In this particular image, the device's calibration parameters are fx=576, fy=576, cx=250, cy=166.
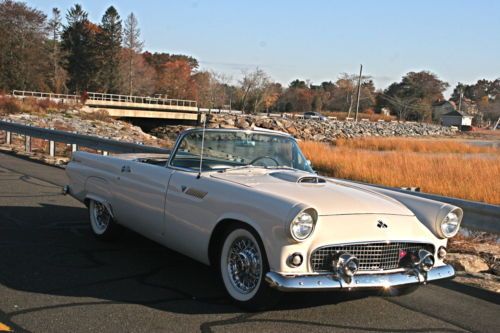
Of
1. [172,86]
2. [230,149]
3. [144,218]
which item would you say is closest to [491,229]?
[230,149]

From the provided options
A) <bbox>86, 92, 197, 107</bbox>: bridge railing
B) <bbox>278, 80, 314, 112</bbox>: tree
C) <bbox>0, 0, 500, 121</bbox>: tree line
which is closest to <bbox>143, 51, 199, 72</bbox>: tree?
<bbox>0, 0, 500, 121</bbox>: tree line

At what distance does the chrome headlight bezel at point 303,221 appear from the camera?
4.00m

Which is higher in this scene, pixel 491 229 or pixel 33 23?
pixel 33 23

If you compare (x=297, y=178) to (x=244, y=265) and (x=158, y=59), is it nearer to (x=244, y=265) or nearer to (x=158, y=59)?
(x=244, y=265)

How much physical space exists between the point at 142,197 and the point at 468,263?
3.51 m

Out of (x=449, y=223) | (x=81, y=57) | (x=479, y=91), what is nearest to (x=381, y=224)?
(x=449, y=223)

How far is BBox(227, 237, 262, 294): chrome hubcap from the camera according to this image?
14.2 feet

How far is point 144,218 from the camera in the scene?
5.57 m

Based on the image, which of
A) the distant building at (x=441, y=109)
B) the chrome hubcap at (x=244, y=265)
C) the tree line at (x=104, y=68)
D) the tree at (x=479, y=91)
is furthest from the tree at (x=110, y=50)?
the tree at (x=479, y=91)

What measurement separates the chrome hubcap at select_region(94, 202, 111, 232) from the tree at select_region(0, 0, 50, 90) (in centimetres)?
6656

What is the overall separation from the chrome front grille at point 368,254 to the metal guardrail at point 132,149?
2.09 metres

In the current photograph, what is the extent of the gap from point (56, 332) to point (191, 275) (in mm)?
1674

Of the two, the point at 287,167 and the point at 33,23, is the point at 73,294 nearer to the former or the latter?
the point at 287,167

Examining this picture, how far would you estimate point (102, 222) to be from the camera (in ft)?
21.3
